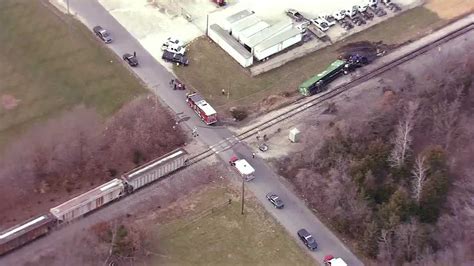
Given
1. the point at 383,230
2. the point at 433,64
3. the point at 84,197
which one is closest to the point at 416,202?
the point at 383,230

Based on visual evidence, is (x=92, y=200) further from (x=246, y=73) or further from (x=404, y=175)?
(x=404, y=175)

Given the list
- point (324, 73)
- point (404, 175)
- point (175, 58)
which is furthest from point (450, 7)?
point (175, 58)

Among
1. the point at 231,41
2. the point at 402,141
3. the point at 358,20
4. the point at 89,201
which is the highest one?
the point at 402,141

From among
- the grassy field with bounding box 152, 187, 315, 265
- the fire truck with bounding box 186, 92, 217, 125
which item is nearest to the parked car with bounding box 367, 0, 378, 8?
the fire truck with bounding box 186, 92, 217, 125

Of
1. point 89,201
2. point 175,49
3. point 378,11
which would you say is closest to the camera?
point 89,201

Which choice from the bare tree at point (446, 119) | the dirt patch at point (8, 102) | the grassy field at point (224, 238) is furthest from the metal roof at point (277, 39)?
the dirt patch at point (8, 102)

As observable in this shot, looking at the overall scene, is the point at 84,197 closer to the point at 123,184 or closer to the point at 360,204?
the point at 123,184

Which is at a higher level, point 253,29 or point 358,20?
point 253,29
